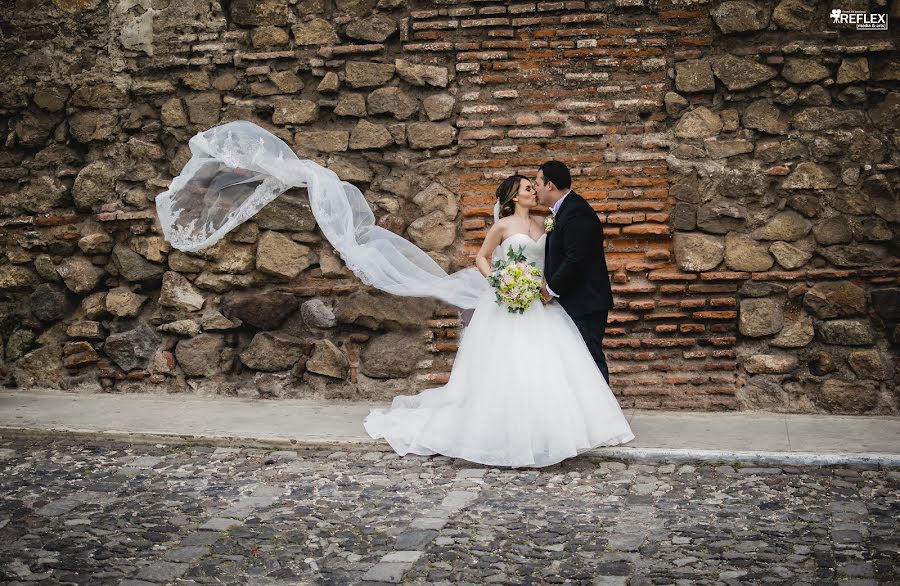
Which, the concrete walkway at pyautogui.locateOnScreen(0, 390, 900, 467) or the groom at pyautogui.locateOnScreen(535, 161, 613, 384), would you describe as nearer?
the concrete walkway at pyautogui.locateOnScreen(0, 390, 900, 467)

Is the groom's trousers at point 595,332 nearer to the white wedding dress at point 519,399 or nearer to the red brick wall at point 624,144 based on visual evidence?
the white wedding dress at point 519,399

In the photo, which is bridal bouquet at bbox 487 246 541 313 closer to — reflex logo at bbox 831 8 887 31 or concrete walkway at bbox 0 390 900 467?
concrete walkway at bbox 0 390 900 467

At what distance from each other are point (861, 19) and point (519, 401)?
400cm

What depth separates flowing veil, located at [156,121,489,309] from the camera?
7570mm

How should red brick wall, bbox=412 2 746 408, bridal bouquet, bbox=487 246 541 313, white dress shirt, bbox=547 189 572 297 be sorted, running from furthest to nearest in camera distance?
red brick wall, bbox=412 2 746 408 < white dress shirt, bbox=547 189 572 297 < bridal bouquet, bbox=487 246 541 313

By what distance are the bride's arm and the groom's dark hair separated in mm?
467

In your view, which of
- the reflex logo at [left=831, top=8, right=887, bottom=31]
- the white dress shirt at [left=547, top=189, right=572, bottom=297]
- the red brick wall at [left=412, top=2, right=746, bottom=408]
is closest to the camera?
the white dress shirt at [left=547, top=189, right=572, bottom=297]

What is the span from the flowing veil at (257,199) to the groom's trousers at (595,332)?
3.19 feet

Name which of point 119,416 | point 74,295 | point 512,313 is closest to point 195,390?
point 119,416

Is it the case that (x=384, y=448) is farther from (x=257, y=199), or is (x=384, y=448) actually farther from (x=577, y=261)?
(x=257, y=199)

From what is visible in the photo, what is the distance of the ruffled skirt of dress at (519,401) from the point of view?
20.6 feet

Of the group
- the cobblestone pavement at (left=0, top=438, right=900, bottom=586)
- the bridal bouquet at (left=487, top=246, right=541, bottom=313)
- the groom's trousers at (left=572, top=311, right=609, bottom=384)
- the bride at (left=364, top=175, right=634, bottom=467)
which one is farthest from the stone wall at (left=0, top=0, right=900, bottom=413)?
the cobblestone pavement at (left=0, top=438, right=900, bottom=586)

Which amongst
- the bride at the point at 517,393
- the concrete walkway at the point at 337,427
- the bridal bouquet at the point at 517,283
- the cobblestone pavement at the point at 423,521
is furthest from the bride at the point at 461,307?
the concrete walkway at the point at 337,427

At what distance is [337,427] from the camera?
712 centimetres
